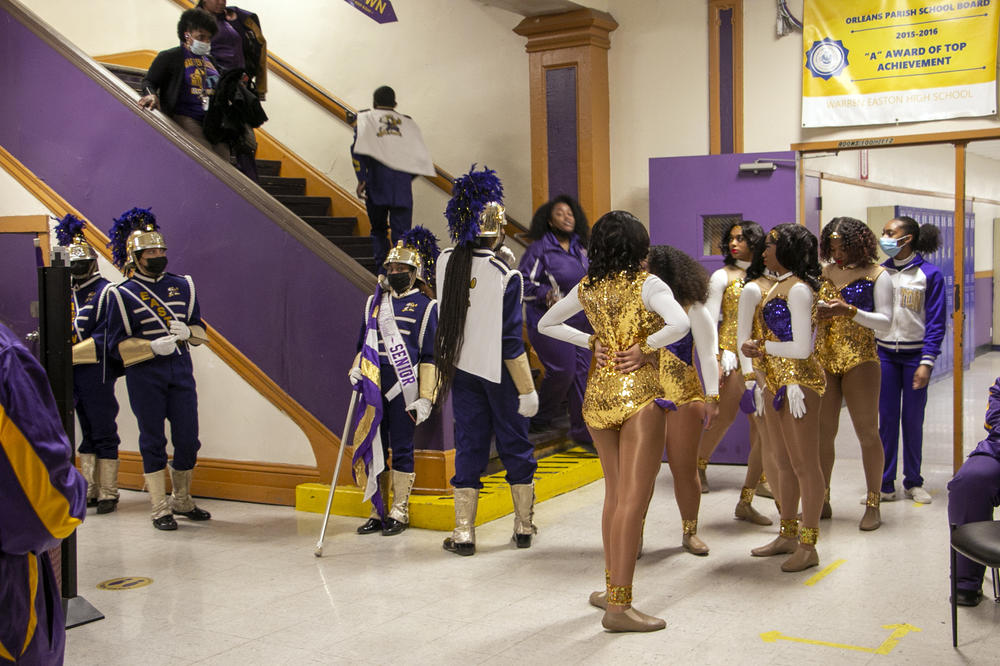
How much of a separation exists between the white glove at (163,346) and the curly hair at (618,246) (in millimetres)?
3180

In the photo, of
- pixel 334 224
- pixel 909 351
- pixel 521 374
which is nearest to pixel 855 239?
pixel 909 351

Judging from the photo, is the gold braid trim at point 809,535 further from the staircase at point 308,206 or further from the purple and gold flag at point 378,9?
the staircase at point 308,206

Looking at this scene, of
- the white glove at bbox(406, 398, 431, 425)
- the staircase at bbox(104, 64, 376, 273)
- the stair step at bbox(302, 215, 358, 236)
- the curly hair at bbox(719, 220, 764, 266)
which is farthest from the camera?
the stair step at bbox(302, 215, 358, 236)

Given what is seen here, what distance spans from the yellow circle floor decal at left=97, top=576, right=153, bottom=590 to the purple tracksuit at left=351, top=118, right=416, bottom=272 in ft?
10.9

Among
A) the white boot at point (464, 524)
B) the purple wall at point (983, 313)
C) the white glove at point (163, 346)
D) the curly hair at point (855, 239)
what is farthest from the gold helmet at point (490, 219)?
the purple wall at point (983, 313)

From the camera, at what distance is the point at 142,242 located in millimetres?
6406

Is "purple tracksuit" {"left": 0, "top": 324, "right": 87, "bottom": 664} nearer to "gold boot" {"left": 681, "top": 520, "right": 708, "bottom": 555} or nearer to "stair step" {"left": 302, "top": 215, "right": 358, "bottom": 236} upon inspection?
"gold boot" {"left": 681, "top": 520, "right": 708, "bottom": 555}

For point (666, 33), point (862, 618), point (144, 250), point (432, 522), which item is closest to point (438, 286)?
point (432, 522)

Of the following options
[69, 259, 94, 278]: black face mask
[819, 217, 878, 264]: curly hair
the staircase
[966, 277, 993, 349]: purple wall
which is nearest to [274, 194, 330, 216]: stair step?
the staircase

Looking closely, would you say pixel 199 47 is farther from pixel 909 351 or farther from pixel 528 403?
pixel 909 351

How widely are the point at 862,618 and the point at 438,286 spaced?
2.80 meters

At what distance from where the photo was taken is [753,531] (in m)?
5.97

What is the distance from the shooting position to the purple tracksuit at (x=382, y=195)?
8062mm

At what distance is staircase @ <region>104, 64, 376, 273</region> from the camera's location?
9.08 m
